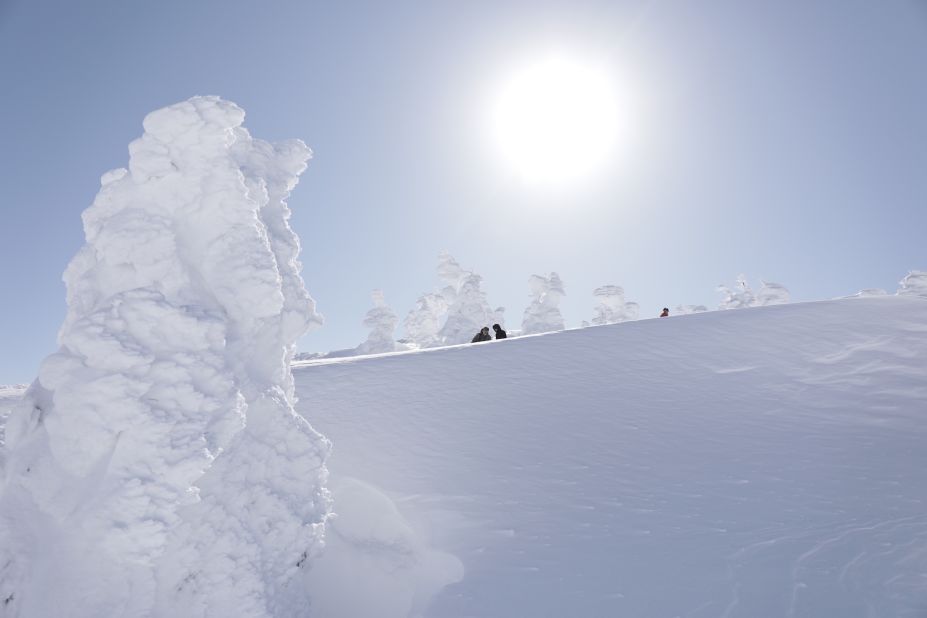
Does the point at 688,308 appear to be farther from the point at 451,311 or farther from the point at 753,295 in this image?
the point at 451,311

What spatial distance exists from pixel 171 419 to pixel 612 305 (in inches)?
1891

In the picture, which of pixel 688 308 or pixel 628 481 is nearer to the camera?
pixel 628 481

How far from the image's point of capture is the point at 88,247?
19.1 feet

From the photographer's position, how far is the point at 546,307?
45.1 meters

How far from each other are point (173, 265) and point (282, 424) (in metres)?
2.08

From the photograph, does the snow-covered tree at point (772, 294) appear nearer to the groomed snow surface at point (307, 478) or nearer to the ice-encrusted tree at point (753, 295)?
the ice-encrusted tree at point (753, 295)

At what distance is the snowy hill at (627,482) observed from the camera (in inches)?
231

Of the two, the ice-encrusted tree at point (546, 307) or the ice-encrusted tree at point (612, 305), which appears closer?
the ice-encrusted tree at point (546, 307)

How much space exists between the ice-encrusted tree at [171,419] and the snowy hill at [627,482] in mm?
1658

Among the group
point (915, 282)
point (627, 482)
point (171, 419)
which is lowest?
point (627, 482)

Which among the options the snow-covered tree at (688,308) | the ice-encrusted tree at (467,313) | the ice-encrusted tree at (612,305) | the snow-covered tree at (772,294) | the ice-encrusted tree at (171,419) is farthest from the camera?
the snow-covered tree at (688,308)

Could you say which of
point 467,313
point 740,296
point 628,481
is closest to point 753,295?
point 740,296

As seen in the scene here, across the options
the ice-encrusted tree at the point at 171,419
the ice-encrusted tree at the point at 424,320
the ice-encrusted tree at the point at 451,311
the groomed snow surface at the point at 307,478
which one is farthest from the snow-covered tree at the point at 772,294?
the ice-encrusted tree at the point at 171,419

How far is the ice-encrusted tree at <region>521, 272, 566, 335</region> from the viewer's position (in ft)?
147
